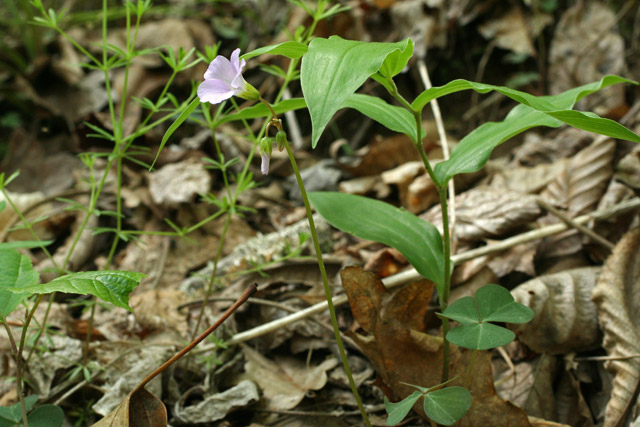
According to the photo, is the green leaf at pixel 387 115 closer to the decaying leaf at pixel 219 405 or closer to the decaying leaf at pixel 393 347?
the decaying leaf at pixel 393 347

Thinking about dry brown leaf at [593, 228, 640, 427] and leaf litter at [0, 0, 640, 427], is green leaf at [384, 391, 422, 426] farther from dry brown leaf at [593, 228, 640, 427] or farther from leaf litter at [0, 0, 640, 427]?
dry brown leaf at [593, 228, 640, 427]

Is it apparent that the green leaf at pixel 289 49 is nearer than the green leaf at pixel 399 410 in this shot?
Yes

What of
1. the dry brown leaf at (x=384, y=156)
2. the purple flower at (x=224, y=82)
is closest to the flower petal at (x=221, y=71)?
the purple flower at (x=224, y=82)

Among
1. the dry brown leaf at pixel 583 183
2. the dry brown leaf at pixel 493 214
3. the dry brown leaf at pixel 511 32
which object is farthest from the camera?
the dry brown leaf at pixel 511 32

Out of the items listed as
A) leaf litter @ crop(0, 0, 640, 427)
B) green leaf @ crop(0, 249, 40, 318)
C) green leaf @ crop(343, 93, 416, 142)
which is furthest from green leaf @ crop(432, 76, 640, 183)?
green leaf @ crop(0, 249, 40, 318)

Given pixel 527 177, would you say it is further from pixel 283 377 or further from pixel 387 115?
pixel 283 377

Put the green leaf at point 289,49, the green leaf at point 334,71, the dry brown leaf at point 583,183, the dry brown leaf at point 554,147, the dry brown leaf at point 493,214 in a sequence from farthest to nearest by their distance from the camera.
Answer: the dry brown leaf at point 554,147 → the dry brown leaf at point 583,183 → the dry brown leaf at point 493,214 → the green leaf at point 289,49 → the green leaf at point 334,71
